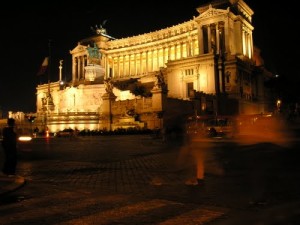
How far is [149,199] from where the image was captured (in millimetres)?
7828

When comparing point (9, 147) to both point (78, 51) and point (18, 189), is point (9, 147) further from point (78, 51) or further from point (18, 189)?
point (78, 51)

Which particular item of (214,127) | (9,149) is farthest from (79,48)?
(9,149)

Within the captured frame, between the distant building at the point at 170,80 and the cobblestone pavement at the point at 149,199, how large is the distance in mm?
31351

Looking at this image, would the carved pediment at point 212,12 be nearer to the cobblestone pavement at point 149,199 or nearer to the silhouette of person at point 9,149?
the cobblestone pavement at point 149,199

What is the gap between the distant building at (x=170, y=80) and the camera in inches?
1843

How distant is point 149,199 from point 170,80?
195 ft

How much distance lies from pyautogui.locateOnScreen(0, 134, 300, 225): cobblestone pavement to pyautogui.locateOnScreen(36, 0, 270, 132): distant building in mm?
31351

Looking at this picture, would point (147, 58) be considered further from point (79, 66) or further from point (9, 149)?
point (9, 149)

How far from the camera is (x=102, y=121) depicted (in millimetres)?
49969

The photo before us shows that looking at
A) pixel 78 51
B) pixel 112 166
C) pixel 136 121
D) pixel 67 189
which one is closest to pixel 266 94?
pixel 136 121

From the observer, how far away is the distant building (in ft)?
154

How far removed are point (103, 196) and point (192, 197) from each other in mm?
2150

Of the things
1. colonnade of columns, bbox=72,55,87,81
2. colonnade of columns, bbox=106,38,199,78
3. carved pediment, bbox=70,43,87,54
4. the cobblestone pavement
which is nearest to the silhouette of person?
the cobblestone pavement

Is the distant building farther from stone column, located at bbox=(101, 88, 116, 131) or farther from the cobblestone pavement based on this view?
the cobblestone pavement
